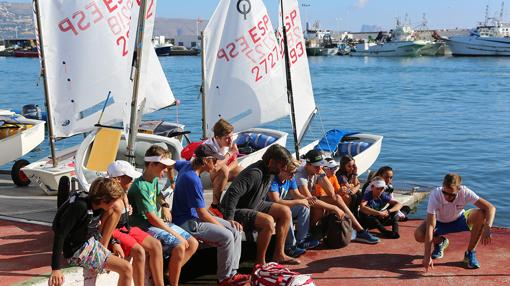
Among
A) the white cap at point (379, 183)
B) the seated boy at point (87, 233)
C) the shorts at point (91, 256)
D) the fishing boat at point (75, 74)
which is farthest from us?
the fishing boat at point (75, 74)

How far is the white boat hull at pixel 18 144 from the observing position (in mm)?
13453

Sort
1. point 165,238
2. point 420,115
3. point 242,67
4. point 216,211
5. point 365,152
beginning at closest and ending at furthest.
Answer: point 165,238
point 216,211
point 242,67
point 365,152
point 420,115

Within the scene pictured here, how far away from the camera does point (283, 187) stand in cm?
757

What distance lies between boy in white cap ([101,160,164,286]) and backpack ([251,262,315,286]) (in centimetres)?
89

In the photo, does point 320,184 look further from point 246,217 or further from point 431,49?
point 431,49

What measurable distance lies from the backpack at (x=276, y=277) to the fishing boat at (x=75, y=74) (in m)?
5.20

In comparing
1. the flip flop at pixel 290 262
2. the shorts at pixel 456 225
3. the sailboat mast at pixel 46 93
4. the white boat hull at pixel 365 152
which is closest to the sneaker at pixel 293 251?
the flip flop at pixel 290 262

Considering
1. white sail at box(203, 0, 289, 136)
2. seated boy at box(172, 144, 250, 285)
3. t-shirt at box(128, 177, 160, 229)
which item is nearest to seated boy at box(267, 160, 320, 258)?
seated boy at box(172, 144, 250, 285)

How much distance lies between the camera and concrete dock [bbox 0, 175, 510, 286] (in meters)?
6.64

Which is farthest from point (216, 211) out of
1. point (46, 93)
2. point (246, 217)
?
point (46, 93)

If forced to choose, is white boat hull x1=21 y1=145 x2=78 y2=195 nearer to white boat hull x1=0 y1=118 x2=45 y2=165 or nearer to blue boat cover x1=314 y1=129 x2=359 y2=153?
white boat hull x1=0 y1=118 x2=45 y2=165

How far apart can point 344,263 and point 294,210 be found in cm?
81

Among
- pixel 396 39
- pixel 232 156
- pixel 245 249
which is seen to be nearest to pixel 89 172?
pixel 232 156

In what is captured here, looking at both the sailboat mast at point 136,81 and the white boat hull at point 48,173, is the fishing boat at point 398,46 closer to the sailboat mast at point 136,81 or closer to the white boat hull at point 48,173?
the white boat hull at point 48,173
